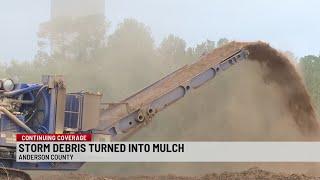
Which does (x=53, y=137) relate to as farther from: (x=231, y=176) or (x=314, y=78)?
(x=314, y=78)

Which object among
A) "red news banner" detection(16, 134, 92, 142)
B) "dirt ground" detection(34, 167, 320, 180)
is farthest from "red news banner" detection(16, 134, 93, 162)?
"dirt ground" detection(34, 167, 320, 180)

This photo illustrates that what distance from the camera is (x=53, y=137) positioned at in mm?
10000

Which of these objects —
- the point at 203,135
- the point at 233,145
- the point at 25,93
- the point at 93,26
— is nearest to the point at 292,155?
the point at 233,145

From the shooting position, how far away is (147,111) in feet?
36.8

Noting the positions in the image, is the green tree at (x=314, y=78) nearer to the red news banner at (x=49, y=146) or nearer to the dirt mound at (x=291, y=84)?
the dirt mound at (x=291, y=84)

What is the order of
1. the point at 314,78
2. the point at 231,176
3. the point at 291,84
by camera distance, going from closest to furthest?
the point at 231,176
the point at 291,84
the point at 314,78

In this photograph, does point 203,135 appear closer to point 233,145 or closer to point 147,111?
point 233,145

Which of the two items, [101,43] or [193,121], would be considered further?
[101,43]

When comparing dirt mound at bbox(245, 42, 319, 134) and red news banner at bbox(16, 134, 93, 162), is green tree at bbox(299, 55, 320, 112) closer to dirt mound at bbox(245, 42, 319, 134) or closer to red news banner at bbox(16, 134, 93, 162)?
dirt mound at bbox(245, 42, 319, 134)

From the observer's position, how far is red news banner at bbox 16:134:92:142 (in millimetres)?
9688

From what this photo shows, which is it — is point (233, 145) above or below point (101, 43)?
below

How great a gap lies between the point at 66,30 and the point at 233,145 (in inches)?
731

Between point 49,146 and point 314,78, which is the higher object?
point 314,78

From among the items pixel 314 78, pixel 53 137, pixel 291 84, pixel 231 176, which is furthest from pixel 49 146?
pixel 314 78
